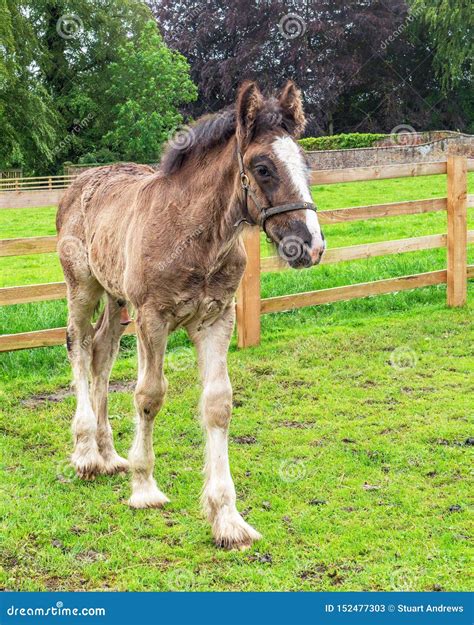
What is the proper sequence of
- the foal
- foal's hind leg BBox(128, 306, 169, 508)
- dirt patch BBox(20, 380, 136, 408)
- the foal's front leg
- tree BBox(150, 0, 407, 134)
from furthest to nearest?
tree BBox(150, 0, 407, 134) → dirt patch BBox(20, 380, 136, 408) → foal's hind leg BBox(128, 306, 169, 508) → the foal's front leg → the foal

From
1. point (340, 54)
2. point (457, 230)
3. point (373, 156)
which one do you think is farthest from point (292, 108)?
point (340, 54)

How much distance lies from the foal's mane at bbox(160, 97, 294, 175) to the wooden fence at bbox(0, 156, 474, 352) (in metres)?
2.21

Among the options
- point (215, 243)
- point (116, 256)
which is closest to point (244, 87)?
point (215, 243)

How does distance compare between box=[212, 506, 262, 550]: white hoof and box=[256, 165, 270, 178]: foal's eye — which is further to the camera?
box=[212, 506, 262, 550]: white hoof

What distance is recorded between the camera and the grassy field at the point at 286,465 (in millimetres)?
3291

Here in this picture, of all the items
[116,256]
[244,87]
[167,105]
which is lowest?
[116,256]

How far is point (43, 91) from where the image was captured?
97.0 feet

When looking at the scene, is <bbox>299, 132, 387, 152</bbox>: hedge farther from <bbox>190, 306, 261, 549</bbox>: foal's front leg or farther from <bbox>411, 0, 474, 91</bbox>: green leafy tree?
<bbox>190, 306, 261, 549</bbox>: foal's front leg

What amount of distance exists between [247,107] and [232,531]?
1982 mm

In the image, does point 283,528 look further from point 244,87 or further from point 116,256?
point 244,87

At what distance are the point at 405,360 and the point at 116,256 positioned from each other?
127 inches

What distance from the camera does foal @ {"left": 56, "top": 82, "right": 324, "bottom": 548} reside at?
3.23 m

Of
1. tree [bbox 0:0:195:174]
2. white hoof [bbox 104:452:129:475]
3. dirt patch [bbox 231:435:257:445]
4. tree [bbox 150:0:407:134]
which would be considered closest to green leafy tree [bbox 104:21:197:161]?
tree [bbox 0:0:195:174]
